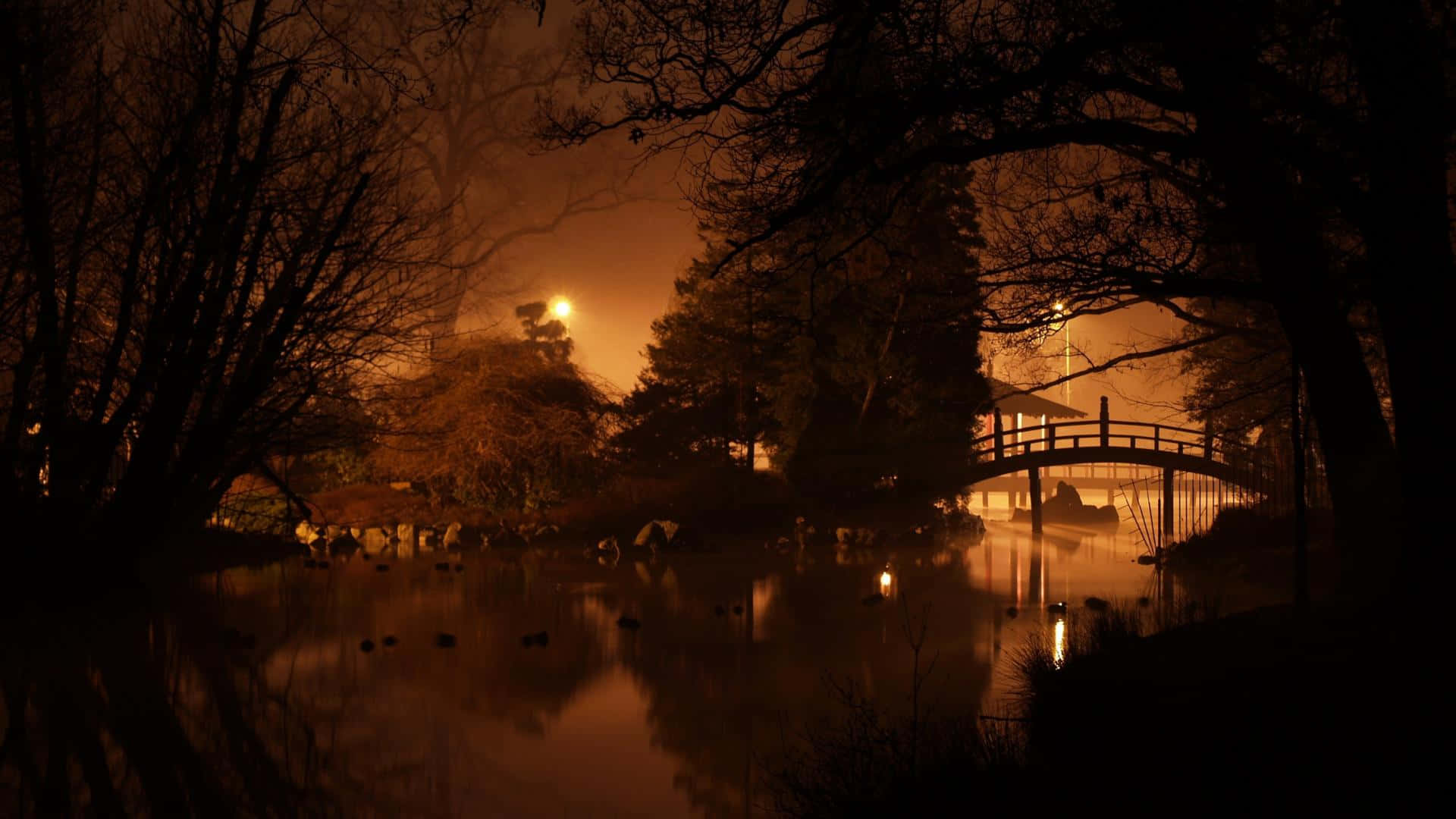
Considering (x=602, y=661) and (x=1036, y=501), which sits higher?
(x=1036, y=501)

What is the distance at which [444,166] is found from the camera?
1244 inches

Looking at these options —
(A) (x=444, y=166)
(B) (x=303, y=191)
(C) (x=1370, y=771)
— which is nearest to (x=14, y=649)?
(B) (x=303, y=191)

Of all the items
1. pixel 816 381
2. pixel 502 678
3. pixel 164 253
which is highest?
pixel 816 381

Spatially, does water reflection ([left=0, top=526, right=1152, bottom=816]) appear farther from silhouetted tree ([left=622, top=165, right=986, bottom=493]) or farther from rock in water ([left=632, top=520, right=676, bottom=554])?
silhouetted tree ([left=622, top=165, right=986, bottom=493])

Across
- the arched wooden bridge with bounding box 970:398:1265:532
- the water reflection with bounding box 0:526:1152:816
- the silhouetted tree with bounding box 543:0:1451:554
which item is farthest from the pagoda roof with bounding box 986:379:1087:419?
the silhouetted tree with bounding box 543:0:1451:554

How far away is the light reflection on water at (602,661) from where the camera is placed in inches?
281

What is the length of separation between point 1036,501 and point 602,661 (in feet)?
64.0

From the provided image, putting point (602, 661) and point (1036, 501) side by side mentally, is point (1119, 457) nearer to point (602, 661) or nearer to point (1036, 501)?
point (1036, 501)

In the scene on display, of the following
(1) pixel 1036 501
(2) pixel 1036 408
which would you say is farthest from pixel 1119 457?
(2) pixel 1036 408

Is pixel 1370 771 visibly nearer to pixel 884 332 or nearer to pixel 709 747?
pixel 709 747

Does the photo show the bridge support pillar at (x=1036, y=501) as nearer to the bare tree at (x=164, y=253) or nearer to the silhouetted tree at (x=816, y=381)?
the silhouetted tree at (x=816, y=381)

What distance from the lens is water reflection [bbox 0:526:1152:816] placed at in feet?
22.4

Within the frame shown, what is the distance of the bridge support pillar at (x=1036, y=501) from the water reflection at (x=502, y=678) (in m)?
10.8

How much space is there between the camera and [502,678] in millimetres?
9852
